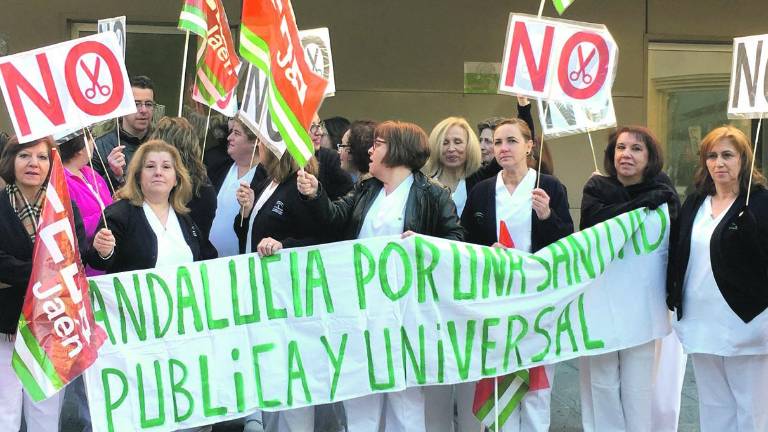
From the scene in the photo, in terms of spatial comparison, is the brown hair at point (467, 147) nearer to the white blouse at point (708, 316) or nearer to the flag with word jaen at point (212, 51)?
the flag with word jaen at point (212, 51)

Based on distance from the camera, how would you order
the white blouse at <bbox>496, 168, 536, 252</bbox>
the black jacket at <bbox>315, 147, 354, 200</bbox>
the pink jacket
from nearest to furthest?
the white blouse at <bbox>496, 168, 536, 252</bbox> → the pink jacket → the black jacket at <bbox>315, 147, 354, 200</bbox>

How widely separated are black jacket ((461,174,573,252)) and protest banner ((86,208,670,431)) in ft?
0.32

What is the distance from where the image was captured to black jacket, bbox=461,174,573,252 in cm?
538

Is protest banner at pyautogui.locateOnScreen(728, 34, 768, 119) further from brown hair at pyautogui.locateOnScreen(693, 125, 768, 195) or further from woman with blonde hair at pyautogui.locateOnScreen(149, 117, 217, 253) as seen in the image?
woman with blonde hair at pyautogui.locateOnScreen(149, 117, 217, 253)

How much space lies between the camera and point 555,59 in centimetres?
541

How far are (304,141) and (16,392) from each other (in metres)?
1.91

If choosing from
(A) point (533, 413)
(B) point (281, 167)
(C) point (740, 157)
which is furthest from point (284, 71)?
(C) point (740, 157)

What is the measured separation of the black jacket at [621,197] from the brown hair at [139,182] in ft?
7.38

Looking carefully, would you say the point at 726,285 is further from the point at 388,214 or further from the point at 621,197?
the point at 388,214

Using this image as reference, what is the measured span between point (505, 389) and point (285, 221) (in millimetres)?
1510

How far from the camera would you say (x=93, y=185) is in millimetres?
5812

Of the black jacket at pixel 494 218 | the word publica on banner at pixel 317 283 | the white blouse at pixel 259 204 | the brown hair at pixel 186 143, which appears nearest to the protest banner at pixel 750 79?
the black jacket at pixel 494 218

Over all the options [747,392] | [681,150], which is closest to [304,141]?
[747,392]

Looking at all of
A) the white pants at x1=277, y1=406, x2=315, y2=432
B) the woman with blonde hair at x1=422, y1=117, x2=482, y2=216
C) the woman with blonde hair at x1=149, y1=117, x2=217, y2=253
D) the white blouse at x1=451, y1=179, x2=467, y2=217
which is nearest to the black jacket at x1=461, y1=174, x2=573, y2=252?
the white blouse at x1=451, y1=179, x2=467, y2=217
